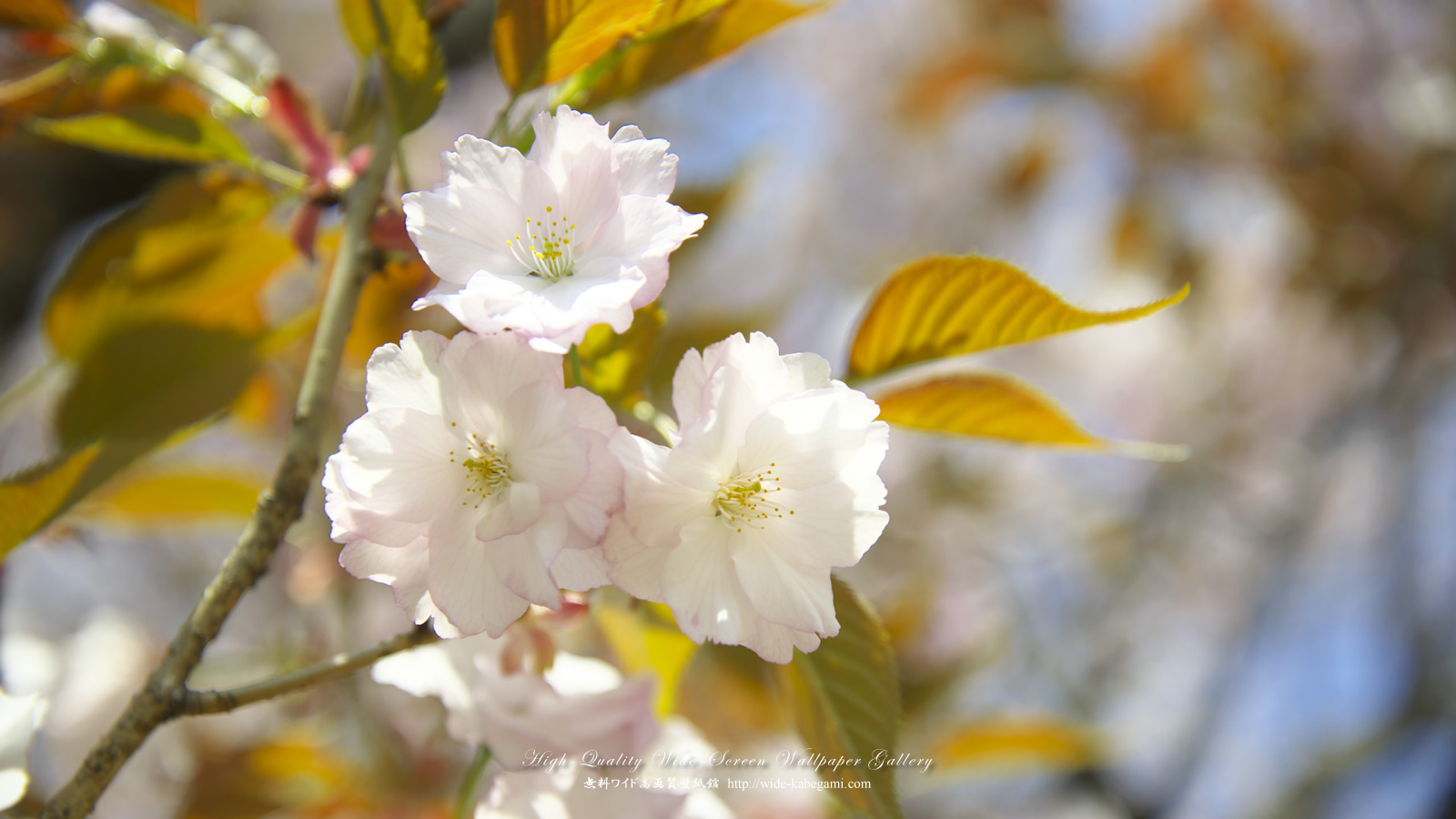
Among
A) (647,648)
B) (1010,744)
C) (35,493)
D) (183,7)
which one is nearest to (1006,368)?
(1010,744)

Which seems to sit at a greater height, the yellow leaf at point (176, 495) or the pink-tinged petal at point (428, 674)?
the pink-tinged petal at point (428, 674)

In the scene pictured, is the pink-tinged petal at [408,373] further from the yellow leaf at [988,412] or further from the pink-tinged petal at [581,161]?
the yellow leaf at [988,412]

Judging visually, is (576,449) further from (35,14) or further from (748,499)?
(35,14)

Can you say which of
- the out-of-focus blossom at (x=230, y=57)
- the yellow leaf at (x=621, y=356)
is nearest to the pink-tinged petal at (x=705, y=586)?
the yellow leaf at (x=621, y=356)

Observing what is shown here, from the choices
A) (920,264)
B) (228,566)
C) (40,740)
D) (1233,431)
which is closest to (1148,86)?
(1233,431)

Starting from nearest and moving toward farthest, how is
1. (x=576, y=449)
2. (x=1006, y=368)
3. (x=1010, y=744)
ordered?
(x=576, y=449)
(x=1010, y=744)
(x=1006, y=368)

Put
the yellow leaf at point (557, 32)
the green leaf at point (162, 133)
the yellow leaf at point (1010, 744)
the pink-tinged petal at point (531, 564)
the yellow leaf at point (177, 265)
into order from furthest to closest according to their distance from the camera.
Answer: the yellow leaf at point (1010, 744) → the yellow leaf at point (177, 265) → the green leaf at point (162, 133) → the yellow leaf at point (557, 32) → the pink-tinged petal at point (531, 564)
